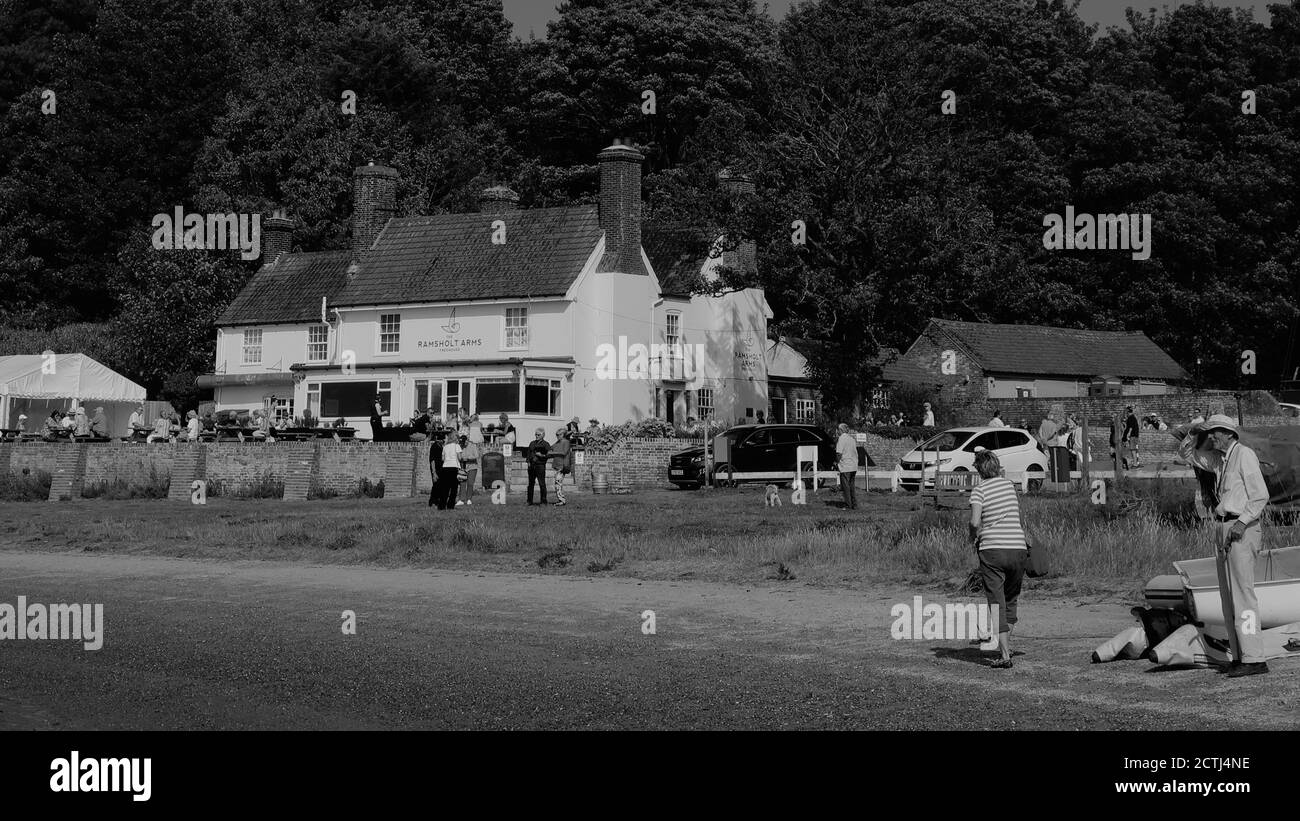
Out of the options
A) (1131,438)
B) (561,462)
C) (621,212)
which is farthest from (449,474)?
(621,212)

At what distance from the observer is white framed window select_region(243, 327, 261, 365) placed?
59.7 m

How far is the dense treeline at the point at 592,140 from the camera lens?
66.7 meters

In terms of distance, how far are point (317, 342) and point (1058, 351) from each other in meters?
32.4

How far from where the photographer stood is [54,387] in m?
55.4

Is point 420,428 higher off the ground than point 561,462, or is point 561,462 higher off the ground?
point 420,428

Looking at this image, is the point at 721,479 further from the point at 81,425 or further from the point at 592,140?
the point at 592,140

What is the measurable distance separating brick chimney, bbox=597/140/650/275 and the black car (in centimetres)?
1351

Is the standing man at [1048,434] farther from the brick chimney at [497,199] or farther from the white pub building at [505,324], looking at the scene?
the brick chimney at [497,199]

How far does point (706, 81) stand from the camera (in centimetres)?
7262

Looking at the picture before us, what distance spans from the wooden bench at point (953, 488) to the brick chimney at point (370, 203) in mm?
31678

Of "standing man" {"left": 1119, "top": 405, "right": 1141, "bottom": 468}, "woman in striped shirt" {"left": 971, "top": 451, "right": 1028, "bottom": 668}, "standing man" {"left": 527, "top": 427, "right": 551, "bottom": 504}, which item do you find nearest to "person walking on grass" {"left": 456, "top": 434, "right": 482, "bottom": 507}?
"standing man" {"left": 527, "top": 427, "right": 551, "bottom": 504}

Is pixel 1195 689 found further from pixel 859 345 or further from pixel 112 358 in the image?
pixel 112 358

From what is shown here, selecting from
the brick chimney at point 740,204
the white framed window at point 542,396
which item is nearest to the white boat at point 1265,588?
the brick chimney at point 740,204

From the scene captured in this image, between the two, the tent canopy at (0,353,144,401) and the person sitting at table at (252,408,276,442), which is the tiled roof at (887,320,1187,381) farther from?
the tent canopy at (0,353,144,401)
